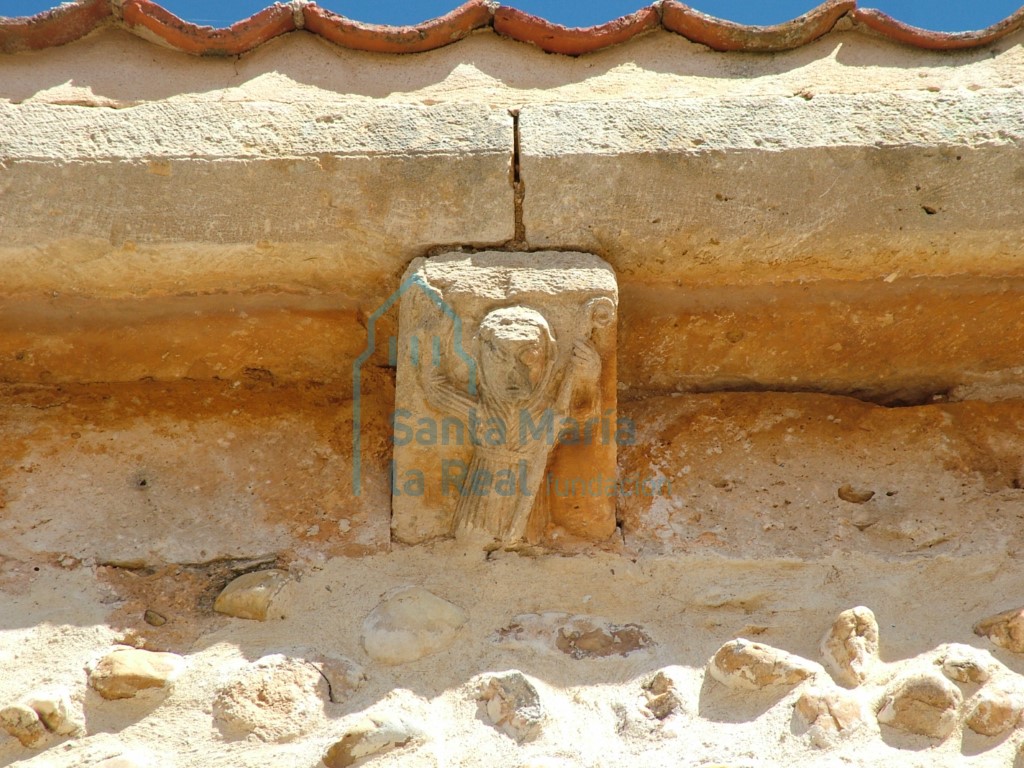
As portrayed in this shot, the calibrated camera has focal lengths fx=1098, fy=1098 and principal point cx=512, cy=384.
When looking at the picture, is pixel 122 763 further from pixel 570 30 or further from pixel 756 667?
pixel 570 30

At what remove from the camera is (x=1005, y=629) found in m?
2.41

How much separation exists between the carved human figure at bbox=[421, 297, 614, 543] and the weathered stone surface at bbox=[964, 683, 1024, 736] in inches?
42.3

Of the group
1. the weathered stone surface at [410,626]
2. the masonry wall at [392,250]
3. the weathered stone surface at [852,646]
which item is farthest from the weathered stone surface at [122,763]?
the weathered stone surface at [852,646]

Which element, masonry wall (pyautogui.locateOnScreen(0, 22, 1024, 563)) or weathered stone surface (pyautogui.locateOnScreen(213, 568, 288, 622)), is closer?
weathered stone surface (pyautogui.locateOnScreen(213, 568, 288, 622))

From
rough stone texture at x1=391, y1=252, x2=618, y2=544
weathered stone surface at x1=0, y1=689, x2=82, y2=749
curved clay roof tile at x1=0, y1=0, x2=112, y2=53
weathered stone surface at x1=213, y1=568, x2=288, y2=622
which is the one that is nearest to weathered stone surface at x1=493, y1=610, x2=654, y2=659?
rough stone texture at x1=391, y1=252, x2=618, y2=544

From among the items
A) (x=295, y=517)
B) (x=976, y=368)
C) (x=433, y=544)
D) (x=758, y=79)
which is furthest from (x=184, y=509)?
(x=976, y=368)

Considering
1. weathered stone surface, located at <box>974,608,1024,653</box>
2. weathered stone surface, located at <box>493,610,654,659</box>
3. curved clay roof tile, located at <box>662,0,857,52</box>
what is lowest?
weathered stone surface, located at <box>493,610,654,659</box>

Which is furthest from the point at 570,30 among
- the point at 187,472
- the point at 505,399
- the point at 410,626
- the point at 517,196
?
the point at 410,626

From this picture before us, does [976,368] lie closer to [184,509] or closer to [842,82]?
[842,82]

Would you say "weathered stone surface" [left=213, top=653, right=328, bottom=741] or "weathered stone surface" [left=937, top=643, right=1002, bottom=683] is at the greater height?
"weathered stone surface" [left=937, top=643, right=1002, bottom=683]

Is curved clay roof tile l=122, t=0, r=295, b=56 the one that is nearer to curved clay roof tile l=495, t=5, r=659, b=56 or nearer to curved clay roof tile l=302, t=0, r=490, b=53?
curved clay roof tile l=302, t=0, r=490, b=53

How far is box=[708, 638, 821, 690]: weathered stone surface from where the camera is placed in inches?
92.4

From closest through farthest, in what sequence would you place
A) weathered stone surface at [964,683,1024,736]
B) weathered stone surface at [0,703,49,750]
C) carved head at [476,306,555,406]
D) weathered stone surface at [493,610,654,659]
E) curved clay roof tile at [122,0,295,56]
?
weathered stone surface at [964,683,1024,736] → weathered stone surface at [0,703,49,750] → weathered stone surface at [493,610,654,659] → carved head at [476,306,555,406] → curved clay roof tile at [122,0,295,56]

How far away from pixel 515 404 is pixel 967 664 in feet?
3.79
